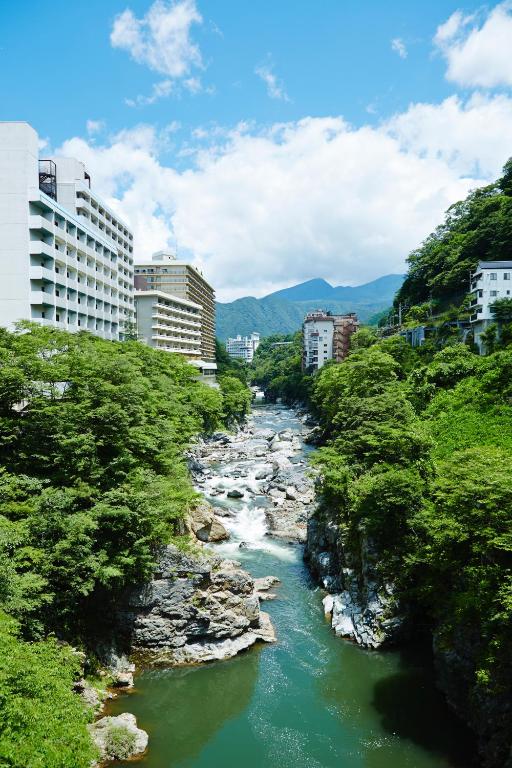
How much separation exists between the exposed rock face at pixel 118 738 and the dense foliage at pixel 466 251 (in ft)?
187

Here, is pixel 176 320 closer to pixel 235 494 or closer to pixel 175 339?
pixel 175 339

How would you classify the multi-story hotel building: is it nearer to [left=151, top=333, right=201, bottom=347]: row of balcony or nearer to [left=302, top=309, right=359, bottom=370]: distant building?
[left=151, top=333, right=201, bottom=347]: row of balcony

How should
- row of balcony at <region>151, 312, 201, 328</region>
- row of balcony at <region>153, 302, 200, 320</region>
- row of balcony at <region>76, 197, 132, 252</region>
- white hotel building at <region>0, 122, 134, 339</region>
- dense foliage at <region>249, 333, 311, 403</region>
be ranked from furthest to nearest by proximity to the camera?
dense foliage at <region>249, 333, 311, 403</region> < row of balcony at <region>153, 302, 200, 320</region> < row of balcony at <region>151, 312, 201, 328</region> < row of balcony at <region>76, 197, 132, 252</region> < white hotel building at <region>0, 122, 134, 339</region>

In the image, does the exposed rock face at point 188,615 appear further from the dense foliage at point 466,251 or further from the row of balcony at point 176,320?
the row of balcony at point 176,320

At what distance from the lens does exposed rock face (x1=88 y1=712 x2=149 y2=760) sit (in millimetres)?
14461

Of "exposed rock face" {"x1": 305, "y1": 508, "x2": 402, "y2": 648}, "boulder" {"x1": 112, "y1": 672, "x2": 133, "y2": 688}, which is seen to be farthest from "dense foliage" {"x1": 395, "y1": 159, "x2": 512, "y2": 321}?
"boulder" {"x1": 112, "y1": 672, "x2": 133, "y2": 688}

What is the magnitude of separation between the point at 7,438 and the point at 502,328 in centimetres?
4090

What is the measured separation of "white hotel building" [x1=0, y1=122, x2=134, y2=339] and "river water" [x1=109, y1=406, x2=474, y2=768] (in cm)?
3199

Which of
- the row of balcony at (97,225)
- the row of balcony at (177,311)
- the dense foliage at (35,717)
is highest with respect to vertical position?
the row of balcony at (97,225)

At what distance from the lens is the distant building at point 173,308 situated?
244 ft

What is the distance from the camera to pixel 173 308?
8181 cm

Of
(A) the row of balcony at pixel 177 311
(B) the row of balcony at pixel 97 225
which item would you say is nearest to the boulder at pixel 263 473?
(B) the row of balcony at pixel 97 225

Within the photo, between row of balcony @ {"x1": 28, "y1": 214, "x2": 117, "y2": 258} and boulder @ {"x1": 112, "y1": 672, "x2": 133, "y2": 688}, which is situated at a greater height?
row of balcony @ {"x1": 28, "y1": 214, "x2": 117, "y2": 258}

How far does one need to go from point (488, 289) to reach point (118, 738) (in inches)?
1908
